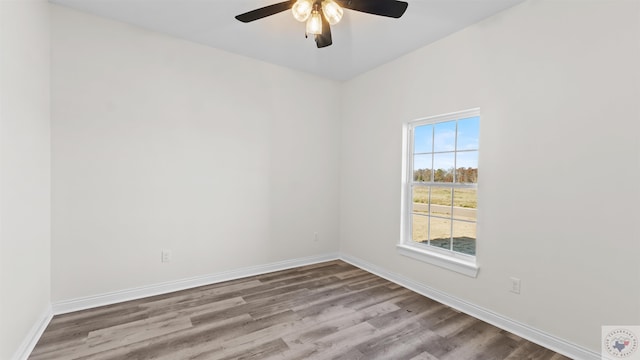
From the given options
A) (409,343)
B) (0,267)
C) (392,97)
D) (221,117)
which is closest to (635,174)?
(409,343)

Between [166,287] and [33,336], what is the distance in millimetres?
1029

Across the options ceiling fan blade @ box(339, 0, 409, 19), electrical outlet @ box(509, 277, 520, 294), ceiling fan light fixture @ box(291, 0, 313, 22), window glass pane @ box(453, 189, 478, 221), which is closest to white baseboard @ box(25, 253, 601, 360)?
electrical outlet @ box(509, 277, 520, 294)

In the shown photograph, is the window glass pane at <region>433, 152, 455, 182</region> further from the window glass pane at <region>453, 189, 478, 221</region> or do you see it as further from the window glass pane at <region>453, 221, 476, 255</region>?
the window glass pane at <region>453, 221, 476, 255</region>

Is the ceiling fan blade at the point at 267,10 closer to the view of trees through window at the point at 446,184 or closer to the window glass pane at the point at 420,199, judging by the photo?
the view of trees through window at the point at 446,184

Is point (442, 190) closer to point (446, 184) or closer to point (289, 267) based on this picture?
point (446, 184)

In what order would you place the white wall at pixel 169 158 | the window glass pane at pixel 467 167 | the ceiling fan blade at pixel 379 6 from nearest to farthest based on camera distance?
the ceiling fan blade at pixel 379 6 → the white wall at pixel 169 158 → the window glass pane at pixel 467 167

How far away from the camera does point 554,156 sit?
2.07m

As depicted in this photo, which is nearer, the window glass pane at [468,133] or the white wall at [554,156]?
the white wall at [554,156]

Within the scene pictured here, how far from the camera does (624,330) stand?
178 cm

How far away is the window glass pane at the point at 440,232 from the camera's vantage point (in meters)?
2.91

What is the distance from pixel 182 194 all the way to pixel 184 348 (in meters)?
1.56

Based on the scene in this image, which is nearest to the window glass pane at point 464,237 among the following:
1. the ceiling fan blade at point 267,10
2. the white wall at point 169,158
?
the white wall at point 169,158

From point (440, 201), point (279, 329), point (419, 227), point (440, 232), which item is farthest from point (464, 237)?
point (279, 329)

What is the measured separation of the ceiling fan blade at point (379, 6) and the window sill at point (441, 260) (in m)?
2.24
